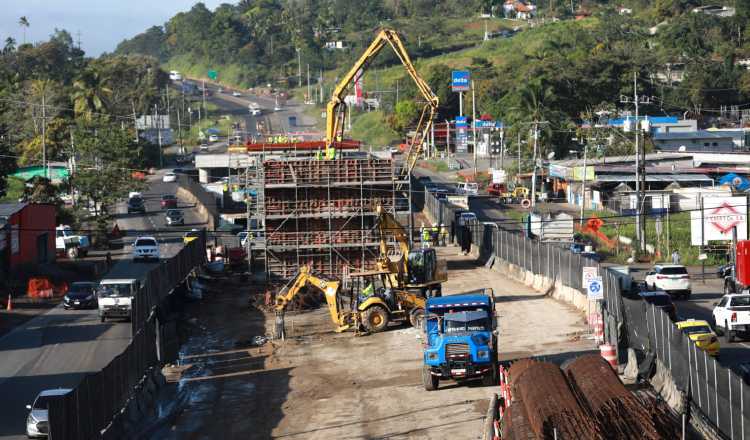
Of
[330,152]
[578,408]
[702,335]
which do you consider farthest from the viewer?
[330,152]

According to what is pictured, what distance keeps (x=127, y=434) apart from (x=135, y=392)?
2223 millimetres

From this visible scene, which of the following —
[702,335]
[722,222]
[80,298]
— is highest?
[722,222]

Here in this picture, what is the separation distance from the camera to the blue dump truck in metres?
30.6

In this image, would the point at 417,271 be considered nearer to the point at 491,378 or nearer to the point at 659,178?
the point at 491,378

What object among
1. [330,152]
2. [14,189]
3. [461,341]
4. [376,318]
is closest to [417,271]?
[376,318]

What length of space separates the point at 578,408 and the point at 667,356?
9.09 meters

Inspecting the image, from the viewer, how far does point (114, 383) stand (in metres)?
28.4

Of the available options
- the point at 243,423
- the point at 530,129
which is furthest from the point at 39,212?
the point at 530,129

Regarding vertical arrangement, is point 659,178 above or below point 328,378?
above

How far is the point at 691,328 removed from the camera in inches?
1353

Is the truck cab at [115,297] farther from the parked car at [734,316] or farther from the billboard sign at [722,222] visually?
the billboard sign at [722,222]

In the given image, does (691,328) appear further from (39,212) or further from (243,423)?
(39,212)

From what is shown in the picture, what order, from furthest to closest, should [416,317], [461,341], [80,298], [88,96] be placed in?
[88,96] → [80,298] → [416,317] → [461,341]

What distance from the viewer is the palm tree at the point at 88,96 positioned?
17088 centimetres
